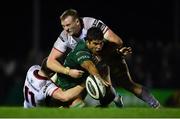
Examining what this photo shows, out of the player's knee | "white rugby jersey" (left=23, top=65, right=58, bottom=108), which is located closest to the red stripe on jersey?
"white rugby jersey" (left=23, top=65, right=58, bottom=108)

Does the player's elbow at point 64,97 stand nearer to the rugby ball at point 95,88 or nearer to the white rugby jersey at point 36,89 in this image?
the white rugby jersey at point 36,89

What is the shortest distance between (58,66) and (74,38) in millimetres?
220

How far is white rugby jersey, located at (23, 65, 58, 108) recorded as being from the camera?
578cm

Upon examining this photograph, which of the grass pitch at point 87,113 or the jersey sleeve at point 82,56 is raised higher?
the jersey sleeve at point 82,56

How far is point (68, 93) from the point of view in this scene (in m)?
5.66

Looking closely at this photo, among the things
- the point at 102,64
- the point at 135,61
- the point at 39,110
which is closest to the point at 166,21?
the point at 135,61

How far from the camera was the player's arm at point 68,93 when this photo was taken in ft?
18.4

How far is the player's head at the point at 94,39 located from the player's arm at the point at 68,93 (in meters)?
0.30

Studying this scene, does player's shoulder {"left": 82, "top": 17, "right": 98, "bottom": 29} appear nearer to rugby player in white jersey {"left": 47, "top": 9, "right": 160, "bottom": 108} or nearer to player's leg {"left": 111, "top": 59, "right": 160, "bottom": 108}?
rugby player in white jersey {"left": 47, "top": 9, "right": 160, "bottom": 108}

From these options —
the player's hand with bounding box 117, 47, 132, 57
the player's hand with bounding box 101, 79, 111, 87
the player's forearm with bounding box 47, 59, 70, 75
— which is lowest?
the player's hand with bounding box 101, 79, 111, 87

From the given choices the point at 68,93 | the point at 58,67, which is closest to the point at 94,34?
the point at 58,67

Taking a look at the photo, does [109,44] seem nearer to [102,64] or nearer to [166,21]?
[102,64]

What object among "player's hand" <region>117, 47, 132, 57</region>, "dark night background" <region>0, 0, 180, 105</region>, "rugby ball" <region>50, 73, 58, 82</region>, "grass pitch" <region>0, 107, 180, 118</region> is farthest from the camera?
"dark night background" <region>0, 0, 180, 105</region>

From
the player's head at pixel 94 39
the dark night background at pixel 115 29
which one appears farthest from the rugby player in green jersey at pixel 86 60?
the dark night background at pixel 115 29
